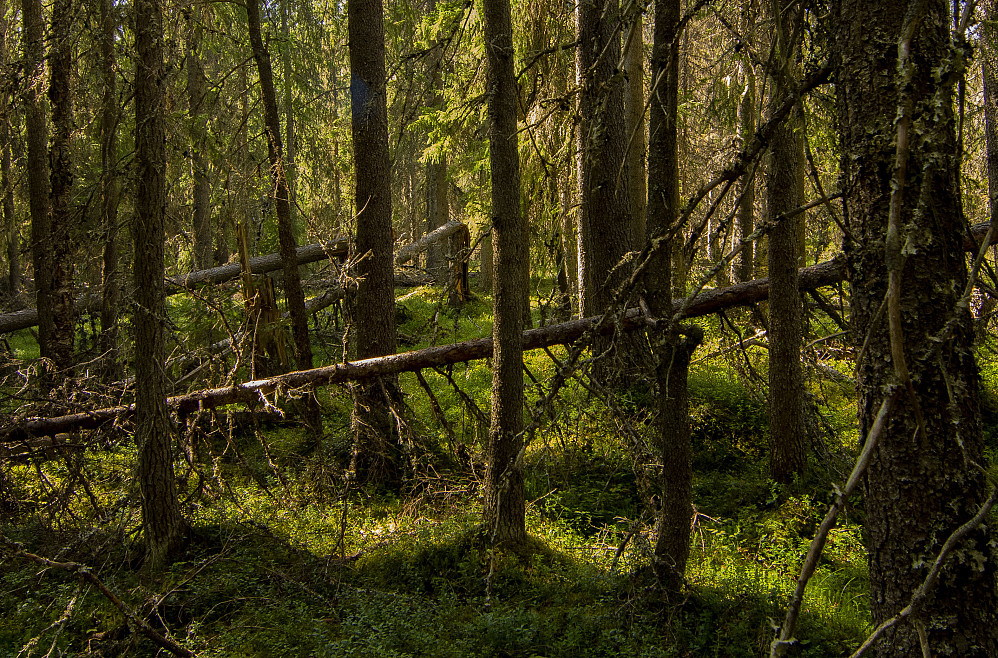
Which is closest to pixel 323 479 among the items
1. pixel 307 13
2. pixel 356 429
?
pixel 356 429

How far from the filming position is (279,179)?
716cm

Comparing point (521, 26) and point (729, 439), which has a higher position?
point (521, 26)

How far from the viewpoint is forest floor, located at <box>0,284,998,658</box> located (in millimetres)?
4625

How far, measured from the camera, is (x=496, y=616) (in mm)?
4844

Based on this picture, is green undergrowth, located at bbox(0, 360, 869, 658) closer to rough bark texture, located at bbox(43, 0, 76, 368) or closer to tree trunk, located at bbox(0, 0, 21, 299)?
rough bark texture, located at bbox(43, 0, 76, 368)

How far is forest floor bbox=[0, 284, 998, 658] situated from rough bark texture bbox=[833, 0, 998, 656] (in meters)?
1.92

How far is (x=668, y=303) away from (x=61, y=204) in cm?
804

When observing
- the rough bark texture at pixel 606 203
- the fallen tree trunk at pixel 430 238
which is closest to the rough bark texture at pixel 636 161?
the rough bark texture at pixel 606 203

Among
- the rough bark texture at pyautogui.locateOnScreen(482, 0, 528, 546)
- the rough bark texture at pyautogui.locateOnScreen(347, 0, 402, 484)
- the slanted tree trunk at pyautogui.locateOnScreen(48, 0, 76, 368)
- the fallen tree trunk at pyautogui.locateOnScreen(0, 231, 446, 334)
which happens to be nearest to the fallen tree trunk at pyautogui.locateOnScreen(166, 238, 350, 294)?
the fallen tree trunk at pyautogui.locateOnScreen(0, 231, 446, 334)

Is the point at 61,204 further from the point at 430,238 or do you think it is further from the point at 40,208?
the point at 430,238

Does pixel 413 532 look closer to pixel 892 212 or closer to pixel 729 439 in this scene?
pixel 729 439

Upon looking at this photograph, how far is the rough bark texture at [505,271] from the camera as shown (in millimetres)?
5254

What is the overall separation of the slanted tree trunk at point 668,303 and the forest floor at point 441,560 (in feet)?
0.81

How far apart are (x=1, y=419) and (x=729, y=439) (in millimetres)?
7787
